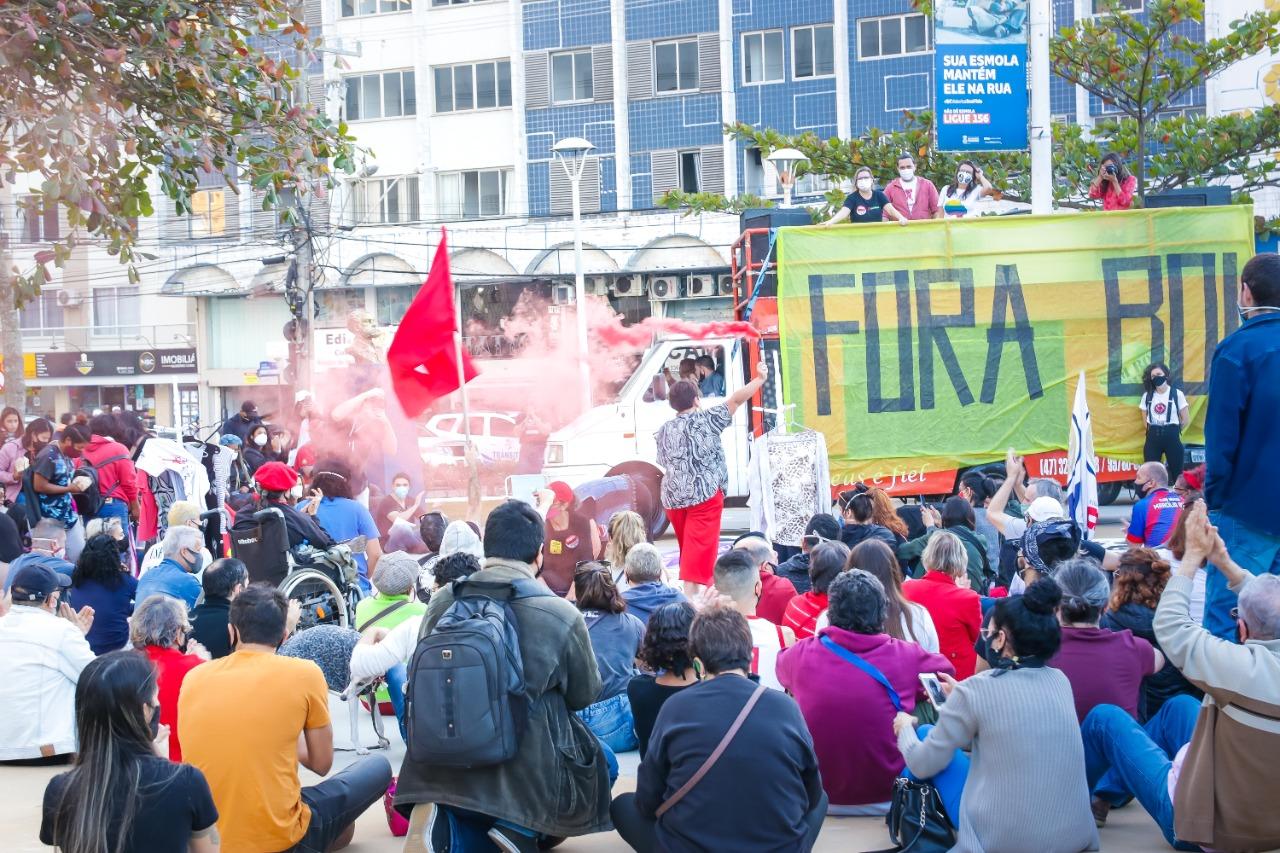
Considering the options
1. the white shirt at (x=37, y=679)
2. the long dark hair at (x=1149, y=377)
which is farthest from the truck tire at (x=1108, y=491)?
the white shirt at (x=37, y=679)

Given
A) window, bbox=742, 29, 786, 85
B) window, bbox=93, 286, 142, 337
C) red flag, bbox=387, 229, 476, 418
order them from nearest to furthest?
red flag, bbox=387, 229, 476, 418 < window, bbox=742, 29, 786, 85 < window, bbox=93, 286, 142, 337

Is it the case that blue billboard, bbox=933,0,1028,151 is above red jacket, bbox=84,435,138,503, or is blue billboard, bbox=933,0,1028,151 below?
above

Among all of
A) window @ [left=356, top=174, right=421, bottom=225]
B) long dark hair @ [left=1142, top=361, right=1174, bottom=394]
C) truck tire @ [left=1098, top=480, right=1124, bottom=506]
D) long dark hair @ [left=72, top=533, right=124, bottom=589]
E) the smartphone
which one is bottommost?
truck tire @ [left=1098, top=480, right=1124, bottom=506]

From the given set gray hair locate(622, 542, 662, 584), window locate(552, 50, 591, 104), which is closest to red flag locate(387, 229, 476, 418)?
gray hair locate(622, 542, 662, 584)

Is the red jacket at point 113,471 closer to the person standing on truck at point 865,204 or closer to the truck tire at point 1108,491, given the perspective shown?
the person standing on truck at point 865,204

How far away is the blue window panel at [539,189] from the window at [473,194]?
85 centimetres

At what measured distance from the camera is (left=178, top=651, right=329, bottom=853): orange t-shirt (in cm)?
501

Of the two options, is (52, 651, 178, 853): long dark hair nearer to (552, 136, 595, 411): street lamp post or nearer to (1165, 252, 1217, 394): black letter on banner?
(1165, 252, 1217, 394): black letter on banner

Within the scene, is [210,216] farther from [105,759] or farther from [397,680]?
[105,759]

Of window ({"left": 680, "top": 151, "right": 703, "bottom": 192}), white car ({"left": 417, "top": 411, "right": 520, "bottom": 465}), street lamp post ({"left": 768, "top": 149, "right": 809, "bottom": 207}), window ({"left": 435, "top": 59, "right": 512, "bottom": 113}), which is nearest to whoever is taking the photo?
street lamp post ({"left": 768, "top": 149, "right": 809, "bottom": 207})

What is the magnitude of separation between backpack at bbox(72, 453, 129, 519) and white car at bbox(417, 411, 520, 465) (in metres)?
6.85

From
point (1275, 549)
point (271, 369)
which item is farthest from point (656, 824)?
point (271, 369)

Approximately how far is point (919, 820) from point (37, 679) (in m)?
4.73

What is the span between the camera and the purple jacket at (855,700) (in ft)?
18.8
